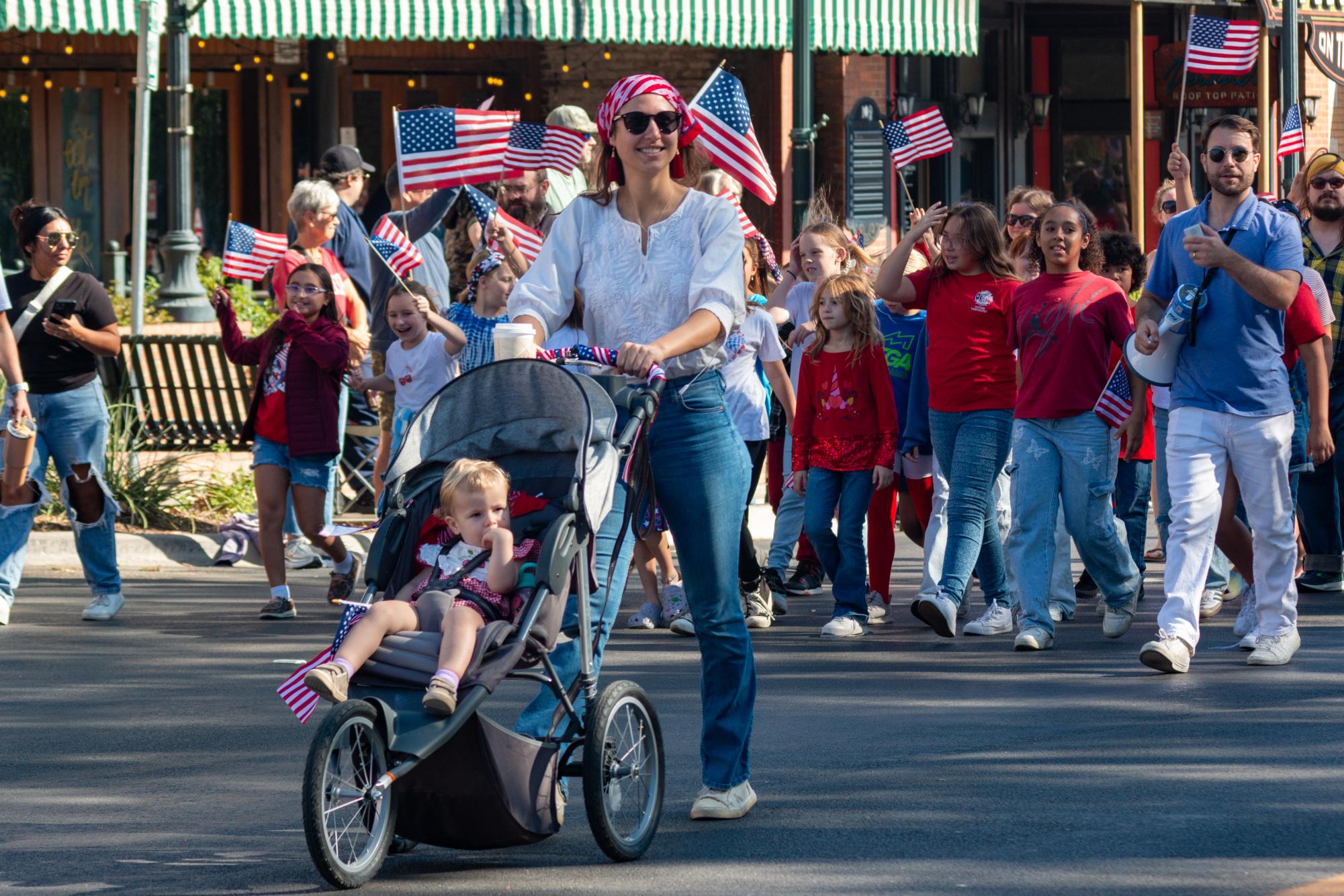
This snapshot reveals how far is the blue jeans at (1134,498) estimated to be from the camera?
1059 centimetres

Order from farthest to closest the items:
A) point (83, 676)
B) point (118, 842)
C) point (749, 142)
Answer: point (749, 142) → point (83, 676) → point (118, 842)

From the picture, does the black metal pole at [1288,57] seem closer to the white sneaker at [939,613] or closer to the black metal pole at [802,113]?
the black metal pole at [802,113]

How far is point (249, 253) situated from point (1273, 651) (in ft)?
21.8

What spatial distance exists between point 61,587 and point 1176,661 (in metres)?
6.24

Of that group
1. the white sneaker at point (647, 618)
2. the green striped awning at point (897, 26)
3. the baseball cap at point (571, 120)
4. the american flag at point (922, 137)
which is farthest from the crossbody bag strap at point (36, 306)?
the green striped awning at point (897, 26)

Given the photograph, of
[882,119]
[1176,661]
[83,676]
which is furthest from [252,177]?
[1176,661]

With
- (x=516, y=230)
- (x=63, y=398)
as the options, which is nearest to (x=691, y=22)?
(x=516, y=230)

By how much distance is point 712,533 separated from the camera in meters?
5.88

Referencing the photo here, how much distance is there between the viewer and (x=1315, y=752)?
6859mm

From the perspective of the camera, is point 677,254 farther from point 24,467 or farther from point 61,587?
point 61,587

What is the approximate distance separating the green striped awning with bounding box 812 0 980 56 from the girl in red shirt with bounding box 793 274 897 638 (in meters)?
11.6

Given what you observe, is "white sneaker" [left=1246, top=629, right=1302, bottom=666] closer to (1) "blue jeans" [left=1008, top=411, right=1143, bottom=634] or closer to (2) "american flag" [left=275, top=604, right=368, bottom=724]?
(1) "blue jeans" [left=1008, top=411, right=1143, bottom=634]

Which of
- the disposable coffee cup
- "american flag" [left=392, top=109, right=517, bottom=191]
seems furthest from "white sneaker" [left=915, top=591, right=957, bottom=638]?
"american flag" [left=392, top=109, right=517, bottom=191]

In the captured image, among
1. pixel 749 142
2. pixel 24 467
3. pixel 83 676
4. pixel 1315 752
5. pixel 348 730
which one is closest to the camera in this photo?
pixel 348 730
